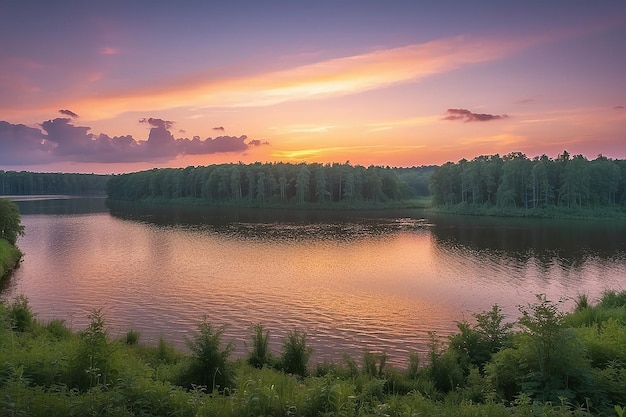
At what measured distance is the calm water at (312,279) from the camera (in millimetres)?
25750

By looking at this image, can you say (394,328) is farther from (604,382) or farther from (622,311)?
(604,382)

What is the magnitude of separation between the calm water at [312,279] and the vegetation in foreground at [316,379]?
4.66 m

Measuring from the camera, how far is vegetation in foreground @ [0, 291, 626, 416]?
8750 millimetres

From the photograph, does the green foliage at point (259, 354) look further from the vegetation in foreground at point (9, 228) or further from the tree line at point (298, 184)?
the tree line at point (298, 184)

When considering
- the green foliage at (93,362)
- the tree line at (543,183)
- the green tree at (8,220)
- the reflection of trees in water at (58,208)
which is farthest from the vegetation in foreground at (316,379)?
the reflection of trees in water at (58,208)

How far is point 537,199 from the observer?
108750 millimetres

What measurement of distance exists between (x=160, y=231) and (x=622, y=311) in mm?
64198

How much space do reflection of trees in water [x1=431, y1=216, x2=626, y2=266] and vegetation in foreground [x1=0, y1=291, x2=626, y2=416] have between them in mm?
32094

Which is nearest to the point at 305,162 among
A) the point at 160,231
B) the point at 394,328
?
the point at 160,231

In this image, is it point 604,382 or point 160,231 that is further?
point 160,231

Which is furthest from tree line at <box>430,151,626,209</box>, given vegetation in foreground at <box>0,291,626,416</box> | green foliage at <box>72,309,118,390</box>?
green foliage at <box>72,309,118,390</box>

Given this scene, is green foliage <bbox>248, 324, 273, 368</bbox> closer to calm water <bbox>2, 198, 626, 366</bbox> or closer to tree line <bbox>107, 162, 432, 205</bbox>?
calm water <bbox>2, 198, 626, 366</bbox>

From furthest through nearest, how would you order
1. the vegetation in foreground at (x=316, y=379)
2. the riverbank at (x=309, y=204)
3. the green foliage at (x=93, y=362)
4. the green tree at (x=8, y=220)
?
the riverbank at (x=309, y=204)
the green tree at (x=8, y=220)
the green foliage at (x=93, y=362)
the vegetation in foreground at (x=316, y=379)

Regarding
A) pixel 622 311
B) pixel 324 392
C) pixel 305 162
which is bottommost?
pixel 622 311
